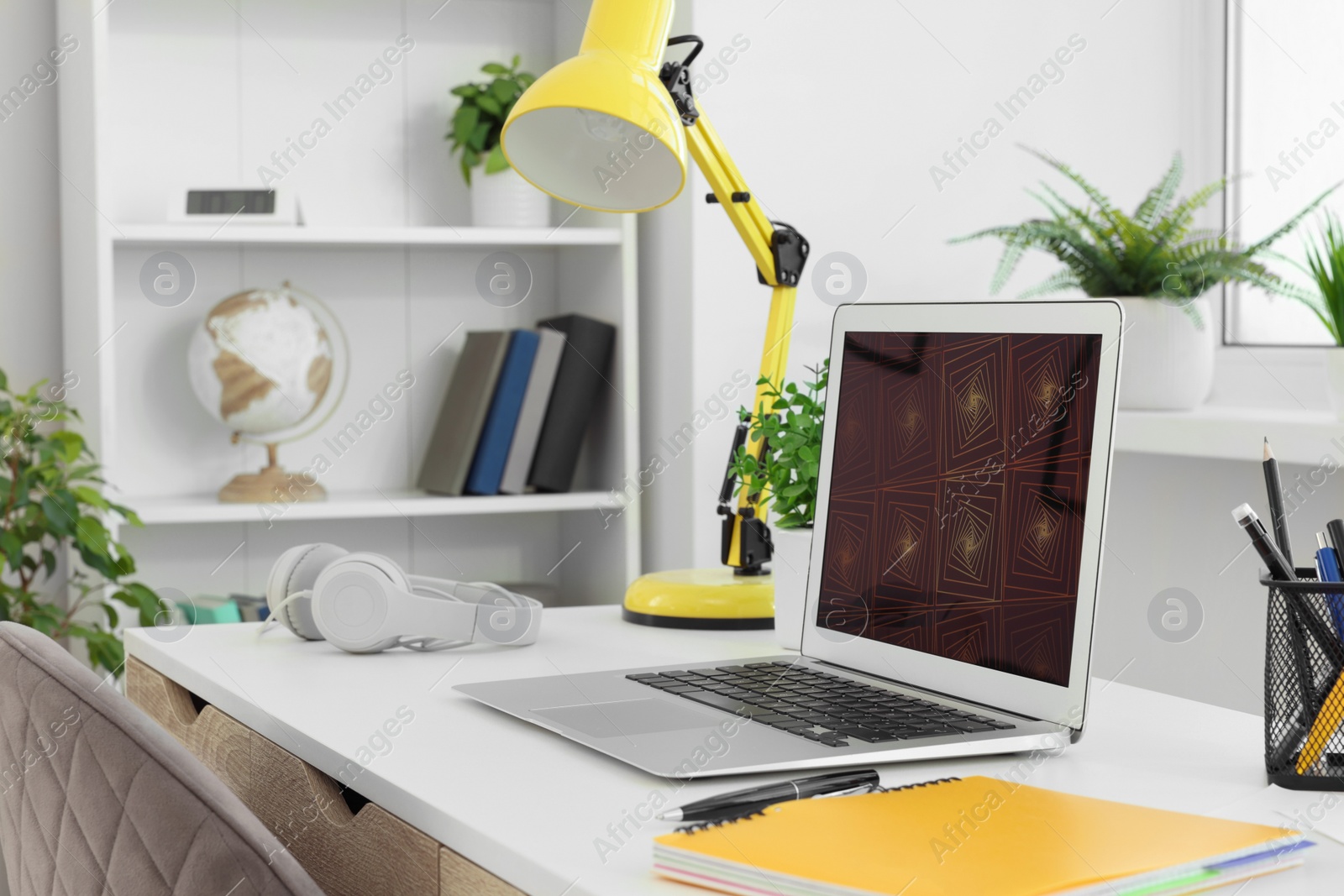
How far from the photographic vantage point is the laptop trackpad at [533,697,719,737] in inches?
32.3

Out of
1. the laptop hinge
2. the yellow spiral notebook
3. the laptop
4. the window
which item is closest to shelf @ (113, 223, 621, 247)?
the window

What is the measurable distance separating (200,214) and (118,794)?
1.54 meters

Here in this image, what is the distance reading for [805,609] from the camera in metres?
1.06

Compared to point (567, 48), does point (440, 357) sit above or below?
below

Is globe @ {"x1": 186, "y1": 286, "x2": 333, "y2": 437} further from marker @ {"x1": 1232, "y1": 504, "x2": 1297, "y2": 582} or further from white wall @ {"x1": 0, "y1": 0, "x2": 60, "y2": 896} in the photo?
marker @ {"x1": 1232, "y1": 504, "x2": 1297, "y2": 582}

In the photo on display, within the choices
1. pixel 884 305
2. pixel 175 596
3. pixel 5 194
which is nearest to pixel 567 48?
pixel 5 194

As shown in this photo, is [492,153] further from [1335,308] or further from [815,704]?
[815,704]

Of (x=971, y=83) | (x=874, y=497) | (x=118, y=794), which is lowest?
(x=118, y=794)

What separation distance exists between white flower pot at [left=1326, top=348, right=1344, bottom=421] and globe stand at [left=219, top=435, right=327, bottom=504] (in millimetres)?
1450

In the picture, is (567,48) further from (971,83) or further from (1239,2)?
(1239,2)

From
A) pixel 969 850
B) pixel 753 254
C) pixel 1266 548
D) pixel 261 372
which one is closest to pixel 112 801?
pixel 969 850

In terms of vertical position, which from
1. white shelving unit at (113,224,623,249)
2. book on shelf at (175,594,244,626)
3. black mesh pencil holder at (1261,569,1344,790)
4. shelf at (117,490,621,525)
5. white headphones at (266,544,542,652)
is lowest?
book on shelf at (175,594,244,626)

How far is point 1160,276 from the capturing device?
5.74 feet

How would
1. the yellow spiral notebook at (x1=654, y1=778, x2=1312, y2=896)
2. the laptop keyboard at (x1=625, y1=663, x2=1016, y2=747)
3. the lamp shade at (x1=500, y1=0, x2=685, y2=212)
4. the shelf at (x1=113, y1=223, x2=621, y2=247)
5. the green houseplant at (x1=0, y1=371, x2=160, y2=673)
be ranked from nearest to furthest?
the yellow spiral notebook at (x1=654, y1=778, x2=1312, y2=896) < the laptop keyboard at (x1=625, y1=663, x2=1016, y2=747) < the lamp shade at (x1=500, y1=0, x2=685, y2=212) < the green houseplant at (x1=0, y1=371, x2=160, y2=673) < the shelf at (x1=113, y1=223, x2=621, y2=247)
